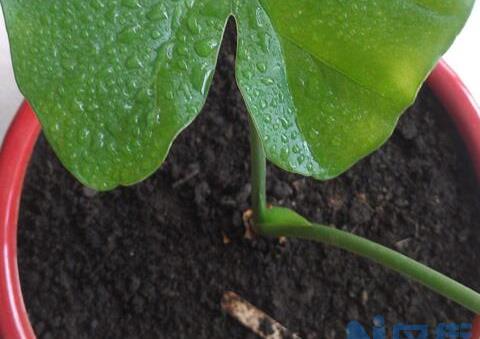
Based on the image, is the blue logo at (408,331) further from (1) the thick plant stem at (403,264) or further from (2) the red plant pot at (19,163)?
(1) the thick plant stem at (403,264)

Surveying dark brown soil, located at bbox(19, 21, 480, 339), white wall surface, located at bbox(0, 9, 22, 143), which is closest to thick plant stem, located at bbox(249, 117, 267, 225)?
dark brown soil, located at bbox(19, 21, 480, 339)

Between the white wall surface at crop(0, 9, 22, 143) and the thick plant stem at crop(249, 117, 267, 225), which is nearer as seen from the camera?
the thick plant stem at crop(249, 117, 267, 225)

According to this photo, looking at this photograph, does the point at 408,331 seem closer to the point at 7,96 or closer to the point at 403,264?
the point at 403,264

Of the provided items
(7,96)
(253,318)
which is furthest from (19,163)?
(253,318)

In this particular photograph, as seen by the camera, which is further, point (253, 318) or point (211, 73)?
point (253, 318)

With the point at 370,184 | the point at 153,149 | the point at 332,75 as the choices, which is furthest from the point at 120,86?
the point at 370,184

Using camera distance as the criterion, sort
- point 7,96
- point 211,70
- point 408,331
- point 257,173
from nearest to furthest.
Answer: point 211,70 → point 257,173 → point 408,331 → point 7,96

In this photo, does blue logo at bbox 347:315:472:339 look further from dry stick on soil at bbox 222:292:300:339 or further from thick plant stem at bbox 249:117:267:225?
thick plant stem at bbox 249:117:267:225

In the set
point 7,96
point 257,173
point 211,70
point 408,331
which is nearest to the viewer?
point 211,70
